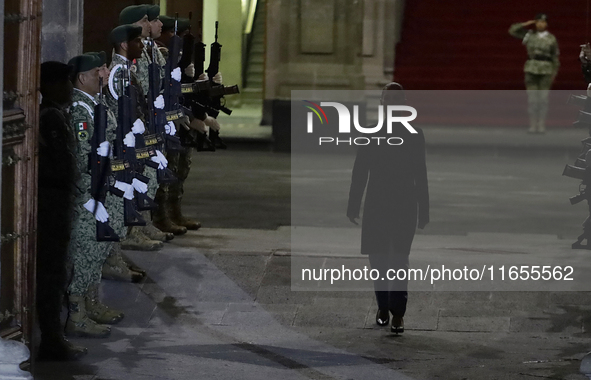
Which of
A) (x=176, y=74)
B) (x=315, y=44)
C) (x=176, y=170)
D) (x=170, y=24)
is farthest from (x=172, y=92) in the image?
(x=315, y=44)

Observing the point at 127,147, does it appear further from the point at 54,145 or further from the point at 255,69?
the point at 255,69

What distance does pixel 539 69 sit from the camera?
701 inches

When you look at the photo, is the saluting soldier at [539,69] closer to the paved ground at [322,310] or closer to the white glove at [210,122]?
the paved ground at [322,310]

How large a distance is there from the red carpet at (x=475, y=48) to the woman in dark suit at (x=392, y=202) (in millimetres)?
9992

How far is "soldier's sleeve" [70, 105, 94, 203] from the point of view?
816 cm

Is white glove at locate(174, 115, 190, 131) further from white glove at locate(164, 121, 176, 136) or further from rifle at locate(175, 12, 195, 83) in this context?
rifle at locate(175, 12, 195, 83)

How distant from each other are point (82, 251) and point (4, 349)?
7.09 ft

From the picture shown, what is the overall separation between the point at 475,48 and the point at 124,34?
1114 centimetres

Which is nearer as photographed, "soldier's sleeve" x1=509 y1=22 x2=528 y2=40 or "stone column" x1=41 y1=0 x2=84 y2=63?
"stone column" x1=41 y1=0 x2=84 y2=63

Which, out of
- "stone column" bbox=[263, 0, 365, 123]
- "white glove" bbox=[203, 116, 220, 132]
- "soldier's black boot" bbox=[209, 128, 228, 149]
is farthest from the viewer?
"stone column" bbox=[263, 0, 365, 123]

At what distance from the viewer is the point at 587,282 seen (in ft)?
32.0

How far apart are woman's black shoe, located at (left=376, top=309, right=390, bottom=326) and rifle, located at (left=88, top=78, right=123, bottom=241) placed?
1.96 metres

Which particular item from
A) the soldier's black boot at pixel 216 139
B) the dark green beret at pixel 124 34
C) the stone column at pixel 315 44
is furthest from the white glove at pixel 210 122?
the stone column at pixel 315 44

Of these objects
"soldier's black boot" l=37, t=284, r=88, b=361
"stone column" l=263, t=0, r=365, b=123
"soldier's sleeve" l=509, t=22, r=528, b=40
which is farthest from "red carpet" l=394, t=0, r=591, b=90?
"soldier's black boot" l=37, t=284, r=88, b=361
